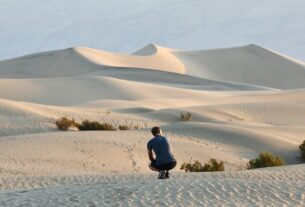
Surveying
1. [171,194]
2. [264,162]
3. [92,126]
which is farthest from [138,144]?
[171,194]

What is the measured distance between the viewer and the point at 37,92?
4259cm

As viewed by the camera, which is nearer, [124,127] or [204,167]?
[204,167]

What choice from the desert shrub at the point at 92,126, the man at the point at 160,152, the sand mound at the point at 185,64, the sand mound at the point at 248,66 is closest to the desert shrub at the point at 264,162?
the man at the point at 160,152

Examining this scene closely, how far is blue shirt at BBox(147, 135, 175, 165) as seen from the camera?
37.7 feet

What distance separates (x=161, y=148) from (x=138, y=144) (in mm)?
8714

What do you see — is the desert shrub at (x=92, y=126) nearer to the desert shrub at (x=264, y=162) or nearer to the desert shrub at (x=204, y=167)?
the desert shrub at (x=204, y=167)

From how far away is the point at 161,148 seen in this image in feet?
37.7

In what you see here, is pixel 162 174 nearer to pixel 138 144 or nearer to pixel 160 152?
pixel 160 152

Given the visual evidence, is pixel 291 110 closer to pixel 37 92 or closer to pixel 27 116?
pixel 27 116

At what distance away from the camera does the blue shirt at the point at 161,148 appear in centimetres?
1148

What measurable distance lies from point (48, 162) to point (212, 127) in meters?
7.17

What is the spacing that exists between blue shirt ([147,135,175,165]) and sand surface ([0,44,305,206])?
37 centimetres

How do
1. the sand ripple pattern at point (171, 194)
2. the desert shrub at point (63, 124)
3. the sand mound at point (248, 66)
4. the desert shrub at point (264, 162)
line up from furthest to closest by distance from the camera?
1. the sand mound at point (248, 66)
2. the desert shrub at point (63, 124)
3. the desert shrub at point (264, 162)
4. the sand ripple pattern at point (171, 194)

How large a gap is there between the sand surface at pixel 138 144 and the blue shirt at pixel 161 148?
0.37 m
